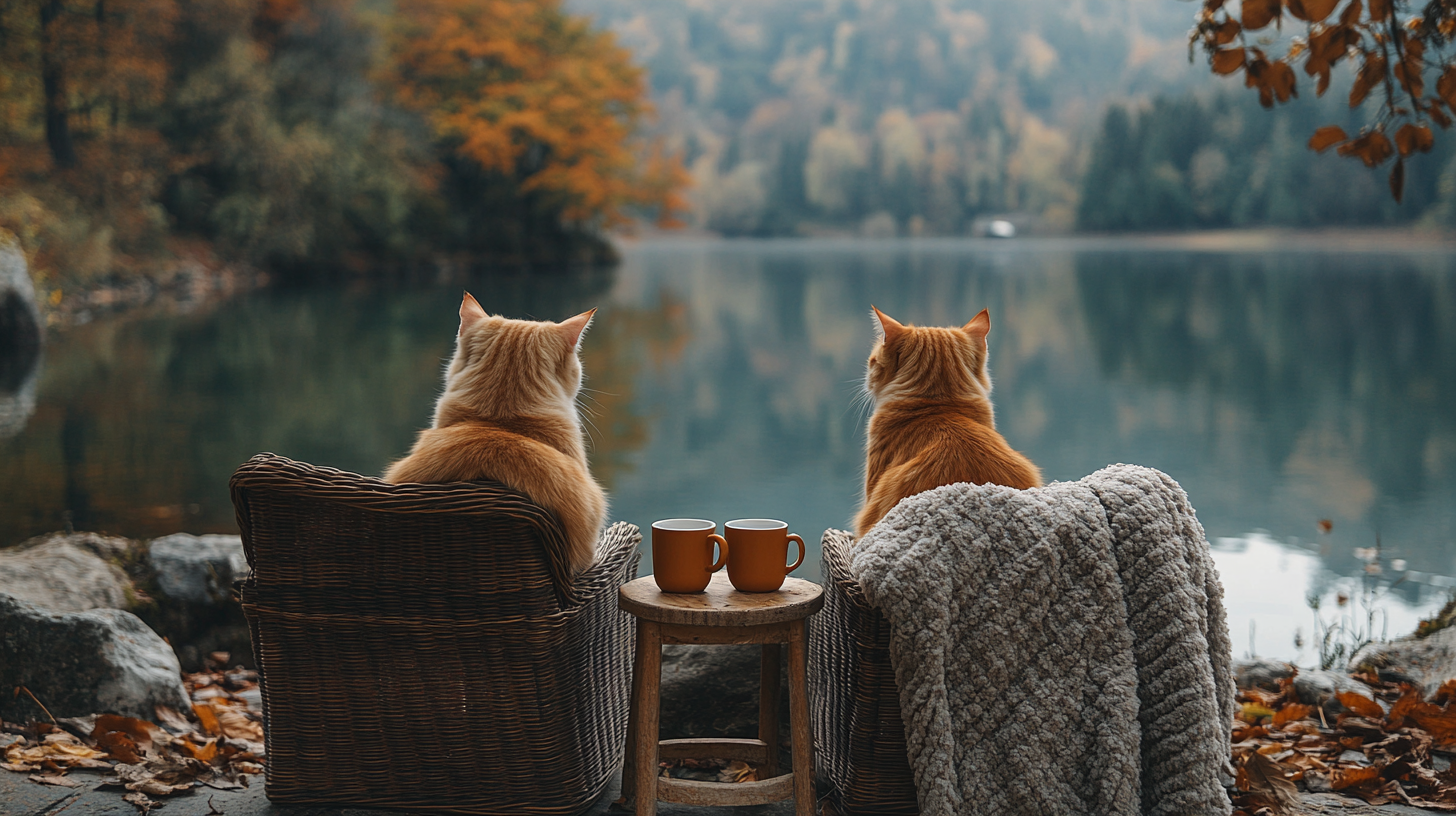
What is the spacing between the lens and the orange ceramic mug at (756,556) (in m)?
1.69

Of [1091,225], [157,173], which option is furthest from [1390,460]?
[1091,225]

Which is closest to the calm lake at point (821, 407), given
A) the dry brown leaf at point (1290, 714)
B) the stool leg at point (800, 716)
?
the dry brown leaf at point (1290, 714)

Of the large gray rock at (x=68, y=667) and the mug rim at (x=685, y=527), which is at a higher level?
the mug rim at (x=685, y=527)

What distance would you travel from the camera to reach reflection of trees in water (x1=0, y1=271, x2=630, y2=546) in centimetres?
498

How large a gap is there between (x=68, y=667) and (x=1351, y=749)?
2.78 m

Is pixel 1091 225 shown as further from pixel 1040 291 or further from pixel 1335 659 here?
pixel 1335 659

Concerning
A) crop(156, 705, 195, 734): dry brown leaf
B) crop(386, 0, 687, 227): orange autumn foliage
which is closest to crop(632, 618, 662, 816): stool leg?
crop(156, 705, 195, 734): dry brown leaf

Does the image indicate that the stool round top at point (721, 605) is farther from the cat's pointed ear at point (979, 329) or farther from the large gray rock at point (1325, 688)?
the large gray rock at point (1325, 688)

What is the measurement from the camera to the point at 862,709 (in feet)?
5.24

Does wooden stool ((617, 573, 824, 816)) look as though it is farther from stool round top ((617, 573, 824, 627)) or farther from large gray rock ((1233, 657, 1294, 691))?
large gray rock ((1233, 657, 1294, 691))

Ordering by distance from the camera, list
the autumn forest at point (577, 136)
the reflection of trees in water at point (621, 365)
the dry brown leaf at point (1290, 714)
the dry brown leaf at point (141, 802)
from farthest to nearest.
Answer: the autumn forest at point (577, 136) < the reflection of trees in water at point (621, 365) < the dry brown leaf at point (1290, 714) < the dry brown leaf at point (141, 802)

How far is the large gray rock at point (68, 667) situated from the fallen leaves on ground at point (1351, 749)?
7.51ft

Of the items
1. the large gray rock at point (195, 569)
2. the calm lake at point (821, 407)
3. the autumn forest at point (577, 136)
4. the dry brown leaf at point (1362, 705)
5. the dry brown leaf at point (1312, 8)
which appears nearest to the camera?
the dry brown leaf at point (1312, 8)

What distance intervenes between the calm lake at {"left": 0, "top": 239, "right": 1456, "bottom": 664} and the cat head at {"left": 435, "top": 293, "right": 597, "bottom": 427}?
2684mm
